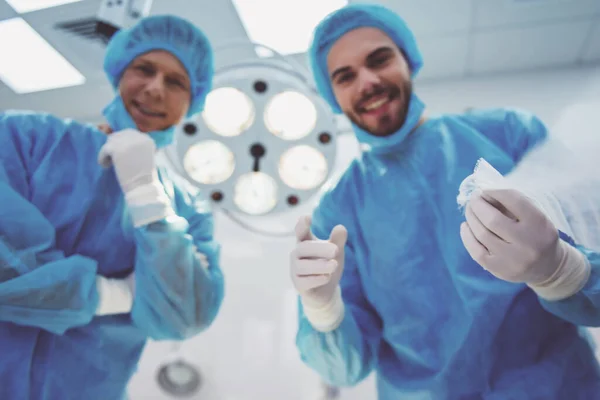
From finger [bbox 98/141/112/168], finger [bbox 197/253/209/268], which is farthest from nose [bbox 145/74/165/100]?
finger [bbox 197/253/209/268]

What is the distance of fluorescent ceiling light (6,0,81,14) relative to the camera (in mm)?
1668

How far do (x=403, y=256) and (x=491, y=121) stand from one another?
0.39m

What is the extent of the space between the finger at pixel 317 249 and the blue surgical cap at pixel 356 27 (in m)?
0.57

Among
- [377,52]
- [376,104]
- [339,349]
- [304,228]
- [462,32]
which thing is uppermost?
[462,32]

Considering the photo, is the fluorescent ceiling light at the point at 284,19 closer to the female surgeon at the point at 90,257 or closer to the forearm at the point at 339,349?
the female surgeon at the point at 90,257

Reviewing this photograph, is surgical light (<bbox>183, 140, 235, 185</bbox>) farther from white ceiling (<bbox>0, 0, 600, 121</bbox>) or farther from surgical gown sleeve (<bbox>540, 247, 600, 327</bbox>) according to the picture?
surgical gown sleeve (<bbox>540, 247, 600, 327</bbox>)

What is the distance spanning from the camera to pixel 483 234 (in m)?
0.60

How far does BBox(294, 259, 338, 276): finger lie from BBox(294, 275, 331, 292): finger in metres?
0.01

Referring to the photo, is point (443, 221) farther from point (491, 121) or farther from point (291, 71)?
point (291, 71)

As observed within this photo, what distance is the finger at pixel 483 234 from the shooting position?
1.96 feet

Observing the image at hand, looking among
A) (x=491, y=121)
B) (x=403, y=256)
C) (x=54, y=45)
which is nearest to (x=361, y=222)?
(x=403, y=256)

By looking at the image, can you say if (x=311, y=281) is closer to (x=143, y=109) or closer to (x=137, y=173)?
(x=137, y=173)

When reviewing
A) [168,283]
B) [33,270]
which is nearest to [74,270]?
[33,270]

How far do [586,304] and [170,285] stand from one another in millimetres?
781
